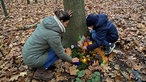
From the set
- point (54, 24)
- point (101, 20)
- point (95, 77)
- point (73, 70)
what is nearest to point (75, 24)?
point (101, 20)

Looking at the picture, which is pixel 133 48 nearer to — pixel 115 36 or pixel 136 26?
pixel 115 36

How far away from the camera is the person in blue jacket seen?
3580 millimetres

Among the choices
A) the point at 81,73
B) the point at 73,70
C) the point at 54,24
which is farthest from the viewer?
the point at 73,70

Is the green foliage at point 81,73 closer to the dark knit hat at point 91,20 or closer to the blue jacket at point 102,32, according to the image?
the blue jacket at point 102,32

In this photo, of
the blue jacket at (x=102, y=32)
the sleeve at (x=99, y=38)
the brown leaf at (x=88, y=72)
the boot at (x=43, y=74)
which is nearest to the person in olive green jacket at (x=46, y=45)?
the boot at (x=43, y=74)

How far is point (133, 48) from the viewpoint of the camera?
13.5 feet

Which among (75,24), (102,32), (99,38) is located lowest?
(99,38)

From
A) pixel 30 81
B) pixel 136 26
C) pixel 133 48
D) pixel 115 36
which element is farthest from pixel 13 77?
pixel 136 26

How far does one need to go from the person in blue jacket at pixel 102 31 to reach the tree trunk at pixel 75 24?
17cm

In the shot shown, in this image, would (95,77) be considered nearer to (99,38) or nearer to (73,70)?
(73,70)

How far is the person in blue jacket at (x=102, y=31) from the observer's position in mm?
3580

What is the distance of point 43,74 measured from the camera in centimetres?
341

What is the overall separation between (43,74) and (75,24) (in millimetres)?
1160

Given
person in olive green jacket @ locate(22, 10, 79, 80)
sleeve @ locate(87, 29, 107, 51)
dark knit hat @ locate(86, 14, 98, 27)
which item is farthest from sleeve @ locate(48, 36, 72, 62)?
dark knit hat @ locate(86, 14, 98, 27)
